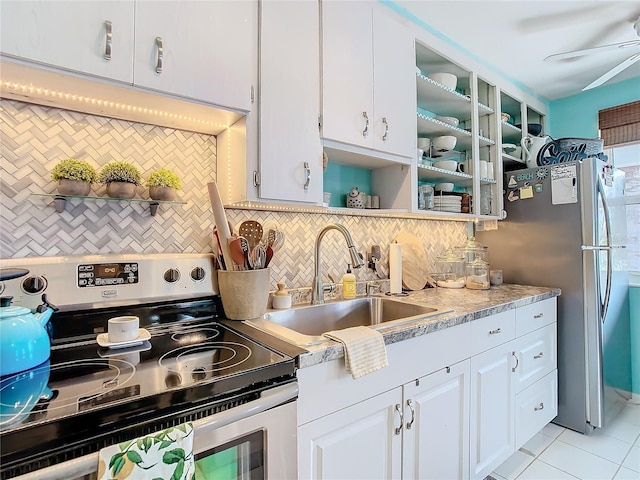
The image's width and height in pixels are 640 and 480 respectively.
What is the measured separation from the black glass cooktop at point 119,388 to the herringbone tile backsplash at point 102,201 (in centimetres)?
30

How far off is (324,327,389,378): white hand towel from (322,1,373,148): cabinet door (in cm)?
86

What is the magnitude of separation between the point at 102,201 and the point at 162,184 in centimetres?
22

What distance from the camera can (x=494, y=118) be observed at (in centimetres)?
245

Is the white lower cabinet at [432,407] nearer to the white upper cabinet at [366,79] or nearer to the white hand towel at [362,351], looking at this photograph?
the white hand towel at [362,351]

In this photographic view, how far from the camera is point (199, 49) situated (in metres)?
1.14

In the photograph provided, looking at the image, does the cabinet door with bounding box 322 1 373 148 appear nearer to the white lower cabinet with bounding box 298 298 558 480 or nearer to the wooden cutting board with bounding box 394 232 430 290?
the wooden cutting board with bounding box 394 232 430 290

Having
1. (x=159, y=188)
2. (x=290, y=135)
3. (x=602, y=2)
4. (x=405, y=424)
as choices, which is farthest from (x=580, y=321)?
(x=159, y=188)

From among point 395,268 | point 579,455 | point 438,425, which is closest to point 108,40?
point 395,268

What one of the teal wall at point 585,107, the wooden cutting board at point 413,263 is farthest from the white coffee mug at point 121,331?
the teal wall at point 585,107

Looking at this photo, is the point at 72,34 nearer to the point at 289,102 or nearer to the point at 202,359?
the point at 289,102

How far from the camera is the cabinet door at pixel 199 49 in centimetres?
104

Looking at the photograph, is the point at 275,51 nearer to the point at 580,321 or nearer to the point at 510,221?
the point at 510,221

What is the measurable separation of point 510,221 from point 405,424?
1.92m

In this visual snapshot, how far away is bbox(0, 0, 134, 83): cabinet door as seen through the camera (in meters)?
0.86
